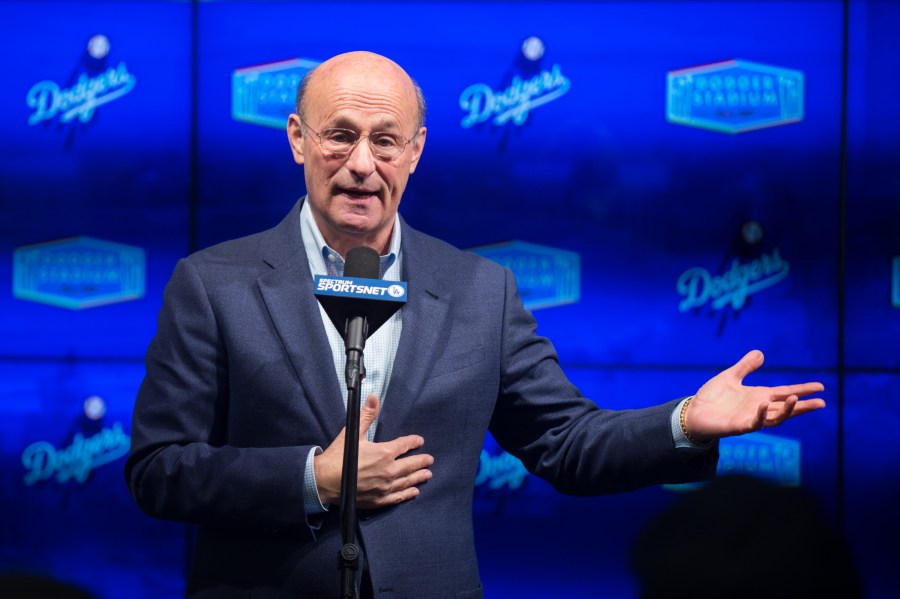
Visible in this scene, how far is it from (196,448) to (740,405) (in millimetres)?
899

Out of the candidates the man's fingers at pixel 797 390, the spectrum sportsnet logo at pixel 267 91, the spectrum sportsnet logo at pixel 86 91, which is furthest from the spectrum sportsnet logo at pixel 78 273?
the man's fingers at pixel 797 390

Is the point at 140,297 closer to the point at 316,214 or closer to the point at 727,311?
the point at 316,214

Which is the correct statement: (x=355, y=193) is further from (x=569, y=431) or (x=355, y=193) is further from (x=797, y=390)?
(x=797, y=390)

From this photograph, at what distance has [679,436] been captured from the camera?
184cm

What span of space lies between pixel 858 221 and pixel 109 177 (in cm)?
238

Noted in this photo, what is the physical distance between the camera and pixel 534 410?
2.04m

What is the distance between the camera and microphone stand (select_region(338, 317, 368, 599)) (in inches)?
55.3

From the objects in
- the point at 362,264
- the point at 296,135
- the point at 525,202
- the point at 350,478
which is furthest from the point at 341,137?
the point at 525,202

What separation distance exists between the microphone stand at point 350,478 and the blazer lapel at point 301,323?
1.31ft

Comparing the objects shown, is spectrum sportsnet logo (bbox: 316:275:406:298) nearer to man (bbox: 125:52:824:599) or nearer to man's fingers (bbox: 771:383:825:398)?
man (bbox: 125:52:824:599)

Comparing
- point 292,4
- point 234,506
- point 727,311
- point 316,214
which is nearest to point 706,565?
point 234,506

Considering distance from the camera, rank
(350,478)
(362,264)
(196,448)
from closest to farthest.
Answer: (350,478), (362,264), (196,448)

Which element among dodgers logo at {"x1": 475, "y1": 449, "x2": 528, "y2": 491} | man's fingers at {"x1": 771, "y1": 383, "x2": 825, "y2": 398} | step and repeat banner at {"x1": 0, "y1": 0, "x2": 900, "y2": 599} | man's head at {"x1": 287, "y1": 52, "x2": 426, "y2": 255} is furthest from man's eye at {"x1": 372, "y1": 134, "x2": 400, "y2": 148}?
dodgers logo at {"x1": 475, "y1": 449, "x2": 528, "y2": 491}

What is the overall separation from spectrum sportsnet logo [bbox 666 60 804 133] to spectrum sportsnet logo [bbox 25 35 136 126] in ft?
5.69
